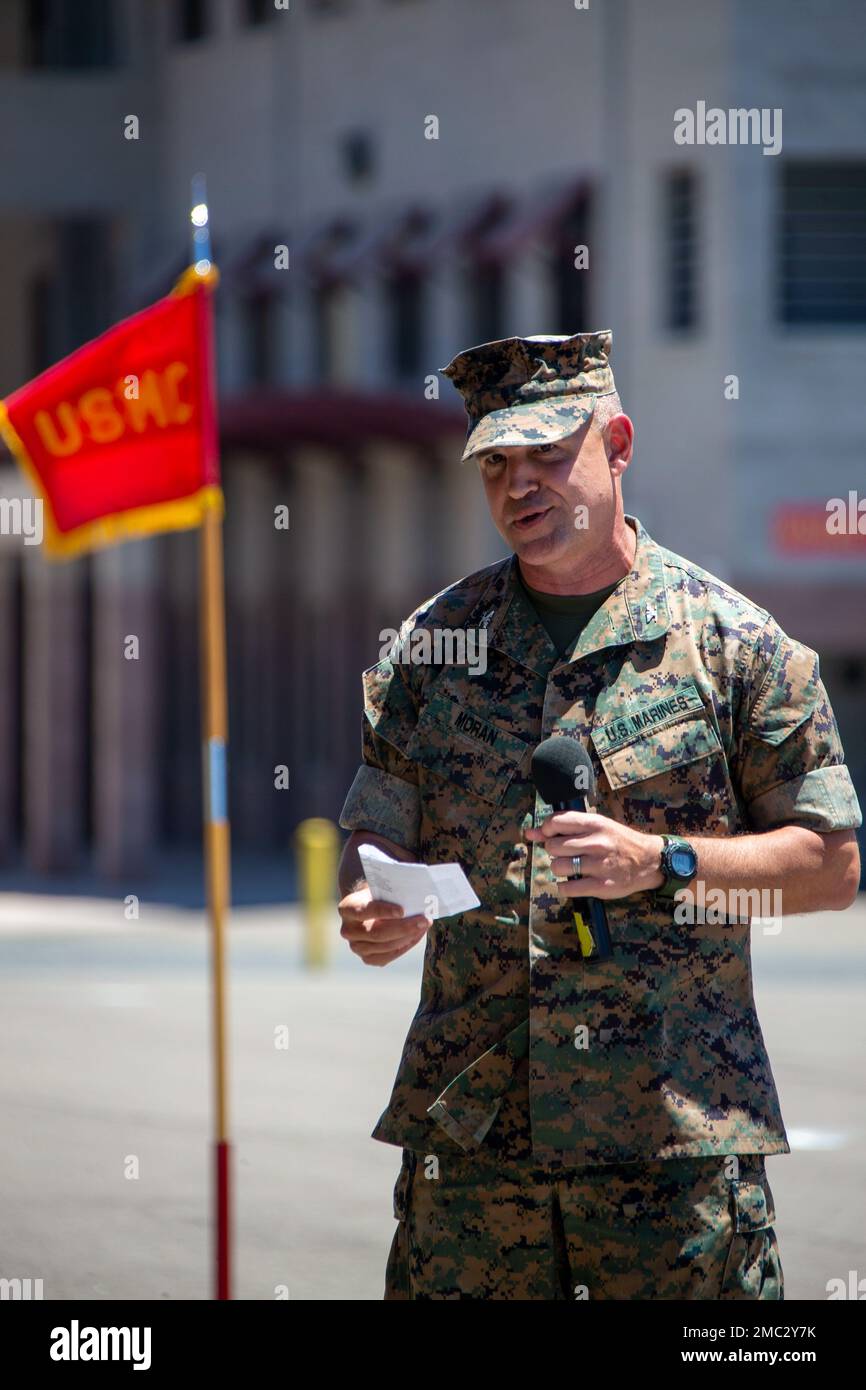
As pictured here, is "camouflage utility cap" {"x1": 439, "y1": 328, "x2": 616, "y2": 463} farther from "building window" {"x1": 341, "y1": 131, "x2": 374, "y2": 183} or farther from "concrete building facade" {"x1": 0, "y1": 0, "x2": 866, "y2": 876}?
"building window" {"x1": 341, "y1": 131, "x2": 374, "y2": 183}

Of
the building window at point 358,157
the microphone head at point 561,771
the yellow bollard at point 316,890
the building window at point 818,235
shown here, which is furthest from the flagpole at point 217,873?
the building window at point 358,157

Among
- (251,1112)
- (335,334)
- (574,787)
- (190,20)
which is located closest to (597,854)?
(574,787)

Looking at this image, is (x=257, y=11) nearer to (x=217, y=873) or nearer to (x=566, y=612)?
(x=217, y=873)

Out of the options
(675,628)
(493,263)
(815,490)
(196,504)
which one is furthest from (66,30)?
(675,628)

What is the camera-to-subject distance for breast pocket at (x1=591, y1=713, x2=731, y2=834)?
151 inches

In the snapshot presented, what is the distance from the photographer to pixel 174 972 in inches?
608

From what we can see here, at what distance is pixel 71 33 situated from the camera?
93.6ft

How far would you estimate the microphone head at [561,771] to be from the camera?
365cm

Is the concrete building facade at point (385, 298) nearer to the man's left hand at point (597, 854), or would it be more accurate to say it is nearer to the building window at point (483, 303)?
the building window at point (483, 303)

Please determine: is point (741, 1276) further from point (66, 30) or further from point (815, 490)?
point (66, 30)

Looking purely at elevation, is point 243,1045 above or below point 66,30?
below

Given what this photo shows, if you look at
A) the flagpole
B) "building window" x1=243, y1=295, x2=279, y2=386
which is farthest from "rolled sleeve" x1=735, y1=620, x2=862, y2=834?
"building window" x1=243, y1=295, x2=279, y2=386

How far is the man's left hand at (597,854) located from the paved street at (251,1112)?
3785 mm

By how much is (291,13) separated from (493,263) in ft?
16.9
